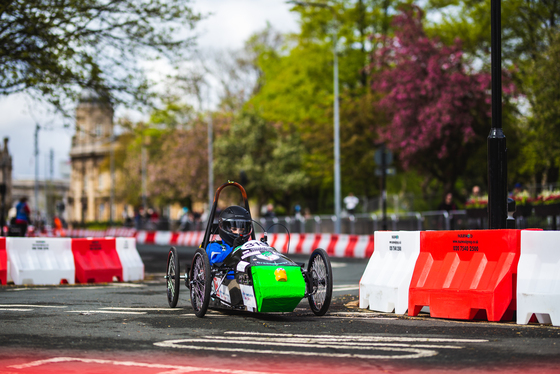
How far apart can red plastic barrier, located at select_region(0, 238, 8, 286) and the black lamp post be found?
8.72 meters

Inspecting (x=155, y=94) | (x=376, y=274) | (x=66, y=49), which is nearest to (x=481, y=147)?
(x=155, y=94)

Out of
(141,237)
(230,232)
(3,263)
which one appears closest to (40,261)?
(3,263)

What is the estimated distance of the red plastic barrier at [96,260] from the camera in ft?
49.3

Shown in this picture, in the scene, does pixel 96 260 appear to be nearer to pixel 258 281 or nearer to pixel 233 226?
pixel 233 226

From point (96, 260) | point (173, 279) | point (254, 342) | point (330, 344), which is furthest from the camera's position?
point (96, 260)

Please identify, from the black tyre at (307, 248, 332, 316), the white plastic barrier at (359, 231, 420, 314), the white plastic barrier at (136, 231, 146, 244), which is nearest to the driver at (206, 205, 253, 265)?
the black tyre at (307, 248, 332, 316)

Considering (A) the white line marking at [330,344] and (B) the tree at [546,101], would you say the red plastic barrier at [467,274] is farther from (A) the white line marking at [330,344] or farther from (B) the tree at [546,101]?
(B) the tree at [546,101]

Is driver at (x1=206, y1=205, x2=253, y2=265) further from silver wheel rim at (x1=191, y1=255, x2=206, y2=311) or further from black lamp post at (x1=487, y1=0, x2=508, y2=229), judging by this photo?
black lamp post at (x1=487, y1=0, x2=508, y2=229)

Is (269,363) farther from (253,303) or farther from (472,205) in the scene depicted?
(472,205)

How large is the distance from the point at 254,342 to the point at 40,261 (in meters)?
8.67

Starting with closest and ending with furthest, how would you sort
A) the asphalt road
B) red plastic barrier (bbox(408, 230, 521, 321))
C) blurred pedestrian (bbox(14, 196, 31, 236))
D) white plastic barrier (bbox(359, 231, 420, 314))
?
the asphalt road
red plastic barrier (bbox(408, 230, 521, 321))
white plastic barrier (bbox(359, 231, 420, 314))
blurred pedestrian (bbox(14, 196, 31, 236))

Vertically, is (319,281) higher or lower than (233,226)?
lower

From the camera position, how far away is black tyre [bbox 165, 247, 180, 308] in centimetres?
1002

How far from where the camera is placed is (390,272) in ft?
32.7
